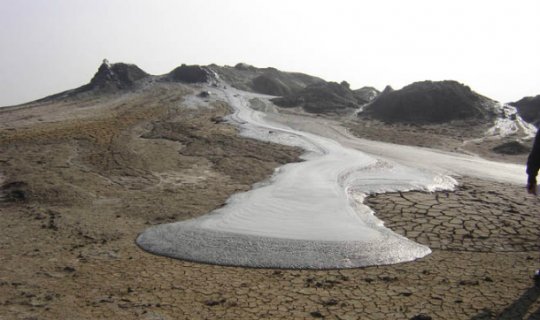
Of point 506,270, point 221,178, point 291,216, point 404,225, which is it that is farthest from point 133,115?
point 506,270

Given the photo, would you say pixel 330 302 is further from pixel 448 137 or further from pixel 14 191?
pixel 448 137

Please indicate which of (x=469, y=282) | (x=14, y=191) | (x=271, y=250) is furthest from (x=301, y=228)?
(x=14, y=191)

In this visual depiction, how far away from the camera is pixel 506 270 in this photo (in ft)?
15.6

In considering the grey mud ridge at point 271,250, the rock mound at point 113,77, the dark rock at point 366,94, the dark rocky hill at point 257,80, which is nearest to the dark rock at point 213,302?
the grey mud ridge at point 271,250

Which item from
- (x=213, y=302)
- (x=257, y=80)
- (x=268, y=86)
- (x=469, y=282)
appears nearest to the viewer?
(x=213, y=302)

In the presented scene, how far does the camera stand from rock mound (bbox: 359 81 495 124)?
23.6 metres

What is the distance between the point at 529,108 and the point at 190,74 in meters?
22.7

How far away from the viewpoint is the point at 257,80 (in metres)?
40.1

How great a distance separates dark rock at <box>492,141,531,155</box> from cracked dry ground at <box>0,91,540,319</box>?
7587 mm

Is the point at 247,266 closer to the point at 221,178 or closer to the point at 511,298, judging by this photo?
the point at 511,298

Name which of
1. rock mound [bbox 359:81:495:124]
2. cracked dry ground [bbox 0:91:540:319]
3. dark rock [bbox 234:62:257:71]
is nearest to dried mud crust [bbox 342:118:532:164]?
rock mound [bbox 359:81:495:124]

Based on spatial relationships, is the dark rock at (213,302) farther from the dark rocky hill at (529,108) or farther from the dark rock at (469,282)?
the dark rocky hill at (529,108)

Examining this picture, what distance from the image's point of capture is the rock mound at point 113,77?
27633 mm

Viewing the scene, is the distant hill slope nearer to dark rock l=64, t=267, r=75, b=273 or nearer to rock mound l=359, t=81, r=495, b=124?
rock mound l=359, t=81, r=495, b=124
